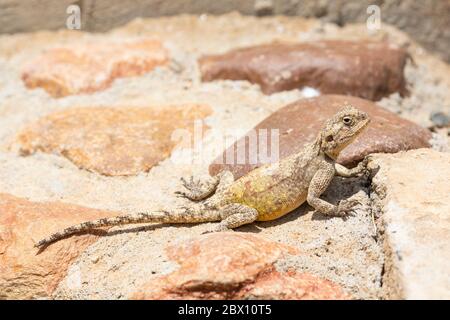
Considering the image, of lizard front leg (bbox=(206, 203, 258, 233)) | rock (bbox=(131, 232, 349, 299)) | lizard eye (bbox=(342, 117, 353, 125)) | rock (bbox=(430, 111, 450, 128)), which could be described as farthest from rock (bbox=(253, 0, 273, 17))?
rock (bbox=(131, 232, 349, 299))

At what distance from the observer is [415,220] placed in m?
3.27

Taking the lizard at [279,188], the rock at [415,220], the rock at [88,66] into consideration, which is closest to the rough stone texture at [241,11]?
the rock at [88,66]

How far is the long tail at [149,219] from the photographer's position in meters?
3.64

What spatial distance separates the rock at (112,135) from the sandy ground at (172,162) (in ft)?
0.27

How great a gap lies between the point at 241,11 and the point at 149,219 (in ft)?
8.82

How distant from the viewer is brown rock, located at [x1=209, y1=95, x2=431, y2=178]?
4121 mm

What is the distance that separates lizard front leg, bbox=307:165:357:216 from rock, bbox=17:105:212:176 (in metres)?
1.09

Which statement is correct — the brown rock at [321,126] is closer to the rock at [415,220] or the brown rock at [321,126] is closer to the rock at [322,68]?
the rock at [415,220]

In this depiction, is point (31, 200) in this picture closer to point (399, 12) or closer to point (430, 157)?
point (430, 157)

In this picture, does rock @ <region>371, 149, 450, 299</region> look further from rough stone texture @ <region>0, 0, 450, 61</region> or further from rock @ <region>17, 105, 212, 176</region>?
rough stone texture @ <region>0, 0, 450, 61</region>

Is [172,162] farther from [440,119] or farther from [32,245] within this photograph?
[440,119]

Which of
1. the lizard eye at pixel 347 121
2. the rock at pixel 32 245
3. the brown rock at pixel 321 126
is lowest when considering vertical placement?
the rock at pixel 32 245

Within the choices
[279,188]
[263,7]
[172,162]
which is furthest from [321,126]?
[263,7]
